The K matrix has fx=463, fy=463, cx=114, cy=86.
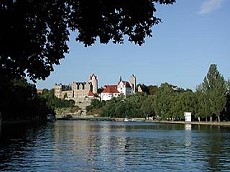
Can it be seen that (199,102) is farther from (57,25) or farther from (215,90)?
(57,25)

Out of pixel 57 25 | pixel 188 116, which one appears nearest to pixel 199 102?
pixel 188 116

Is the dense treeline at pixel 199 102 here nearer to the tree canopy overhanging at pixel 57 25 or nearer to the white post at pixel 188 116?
the white post at pixel 188 116

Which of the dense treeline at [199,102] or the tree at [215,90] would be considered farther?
the dense treeline at [199,102]

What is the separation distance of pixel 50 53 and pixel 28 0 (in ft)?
5.55

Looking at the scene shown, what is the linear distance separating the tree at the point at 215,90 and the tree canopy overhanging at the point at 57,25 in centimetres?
10026

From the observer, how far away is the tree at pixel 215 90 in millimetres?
108625

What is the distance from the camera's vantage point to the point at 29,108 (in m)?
115

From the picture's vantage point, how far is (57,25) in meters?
10.7

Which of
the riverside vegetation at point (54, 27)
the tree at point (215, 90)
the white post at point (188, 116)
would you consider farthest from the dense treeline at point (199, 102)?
the riverside vegetation at point (54, 27)

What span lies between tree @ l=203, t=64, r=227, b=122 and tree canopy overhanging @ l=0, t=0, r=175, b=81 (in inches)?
3947

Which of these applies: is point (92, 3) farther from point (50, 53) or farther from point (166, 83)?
point (166, 83)

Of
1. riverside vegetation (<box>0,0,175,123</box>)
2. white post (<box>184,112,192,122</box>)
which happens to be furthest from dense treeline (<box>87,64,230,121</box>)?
riverside vegetation (<box>0,0,175,123</box>)

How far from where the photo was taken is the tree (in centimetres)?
10862

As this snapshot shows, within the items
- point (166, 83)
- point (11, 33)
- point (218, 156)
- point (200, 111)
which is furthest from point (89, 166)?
point (166, 83)
